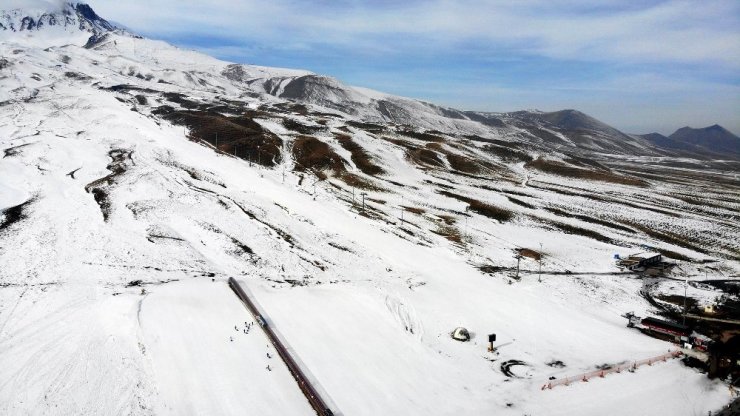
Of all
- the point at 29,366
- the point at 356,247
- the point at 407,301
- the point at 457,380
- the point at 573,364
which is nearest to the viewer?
the point at 29,366

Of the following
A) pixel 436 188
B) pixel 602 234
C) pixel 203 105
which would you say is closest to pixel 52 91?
pixel 203 105

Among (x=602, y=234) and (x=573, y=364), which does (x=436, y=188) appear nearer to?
(x=602, y=234)

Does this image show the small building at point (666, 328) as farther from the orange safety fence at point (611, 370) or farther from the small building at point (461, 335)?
the small building at point (461, 335)

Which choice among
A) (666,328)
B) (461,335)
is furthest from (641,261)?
(461,335)

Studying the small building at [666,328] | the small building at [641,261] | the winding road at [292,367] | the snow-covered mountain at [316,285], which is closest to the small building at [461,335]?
the snow-covered mountain at [316,285]

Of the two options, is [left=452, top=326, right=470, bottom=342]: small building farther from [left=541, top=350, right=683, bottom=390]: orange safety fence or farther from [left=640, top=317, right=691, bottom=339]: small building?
[left=640, top=317, right=691, bottom=339]: small building

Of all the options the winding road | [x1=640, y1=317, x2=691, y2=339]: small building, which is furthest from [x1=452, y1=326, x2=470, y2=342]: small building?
[x1=640, y1=317, x2=691, y2=339]: small building
